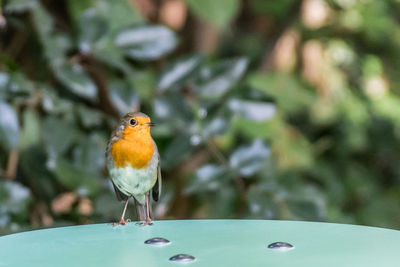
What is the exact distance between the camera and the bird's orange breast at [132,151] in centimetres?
92

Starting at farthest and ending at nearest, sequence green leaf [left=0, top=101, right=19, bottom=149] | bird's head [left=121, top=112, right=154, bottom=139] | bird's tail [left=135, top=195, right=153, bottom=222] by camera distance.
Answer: green leaf [left=0, top=101, right=19, bottom=149]
bird's tail [left=135, top=195, right=153, bottom=222]
bird's head [left=121, top=112, right=154, bottom=139]

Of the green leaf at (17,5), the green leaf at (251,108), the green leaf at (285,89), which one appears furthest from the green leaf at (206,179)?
the green leaf at (285,89)

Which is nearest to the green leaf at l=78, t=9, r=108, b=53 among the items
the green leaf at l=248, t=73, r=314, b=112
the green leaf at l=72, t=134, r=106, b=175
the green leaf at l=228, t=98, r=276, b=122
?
the green leaf at l=72, t=134, r=106, b=175

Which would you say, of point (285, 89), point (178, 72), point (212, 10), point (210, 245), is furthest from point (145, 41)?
point (285, 89)

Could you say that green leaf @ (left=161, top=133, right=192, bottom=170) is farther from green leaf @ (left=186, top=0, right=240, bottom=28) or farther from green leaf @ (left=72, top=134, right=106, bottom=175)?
green leaf @ (left=186, top=0, right=240, bottom=28)

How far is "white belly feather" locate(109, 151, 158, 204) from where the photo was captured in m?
0.92

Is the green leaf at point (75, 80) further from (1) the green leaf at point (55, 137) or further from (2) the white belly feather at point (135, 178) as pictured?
(2) the white belly feather at point (135, 178)

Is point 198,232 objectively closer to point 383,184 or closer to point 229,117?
point 229,117

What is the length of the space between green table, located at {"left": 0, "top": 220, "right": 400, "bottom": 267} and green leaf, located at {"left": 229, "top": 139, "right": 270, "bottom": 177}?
1.09 ft

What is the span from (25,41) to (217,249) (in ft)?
3.56

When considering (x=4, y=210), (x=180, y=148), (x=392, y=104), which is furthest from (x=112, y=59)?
(x=392, y=104)

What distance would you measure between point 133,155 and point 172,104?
0.43m

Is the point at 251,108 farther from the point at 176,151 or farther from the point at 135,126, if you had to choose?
the point at 135,126

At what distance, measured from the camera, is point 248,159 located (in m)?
1.38
